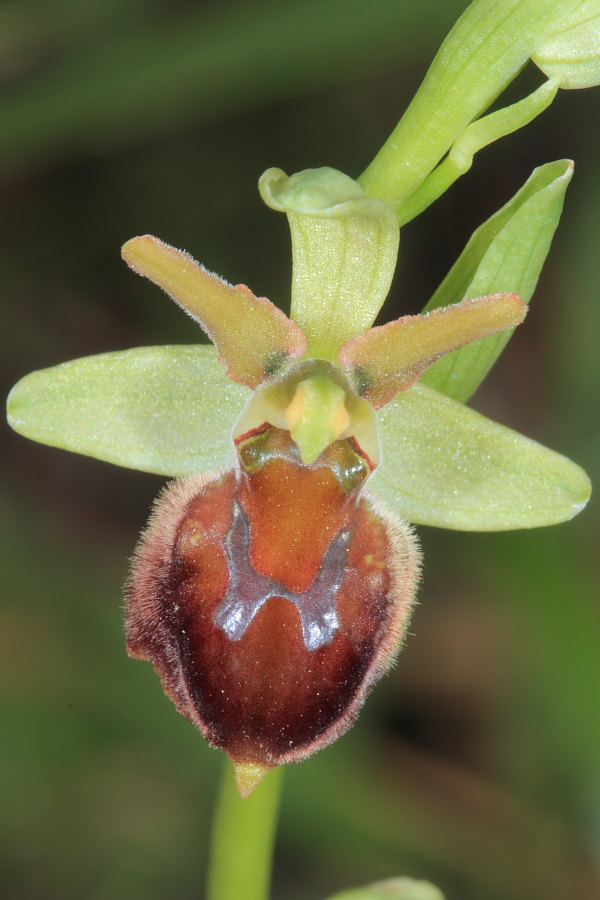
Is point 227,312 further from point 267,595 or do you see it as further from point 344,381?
point 267,595

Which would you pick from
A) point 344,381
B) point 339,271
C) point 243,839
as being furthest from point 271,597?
point 243,839

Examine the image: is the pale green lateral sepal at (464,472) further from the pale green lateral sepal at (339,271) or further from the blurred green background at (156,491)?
the blurred green background at (156,491)

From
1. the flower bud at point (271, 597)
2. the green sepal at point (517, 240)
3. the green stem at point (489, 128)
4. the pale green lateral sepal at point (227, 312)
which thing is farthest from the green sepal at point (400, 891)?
the green stem at point (489, 128)

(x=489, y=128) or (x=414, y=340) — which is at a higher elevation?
(x=489, y=128)

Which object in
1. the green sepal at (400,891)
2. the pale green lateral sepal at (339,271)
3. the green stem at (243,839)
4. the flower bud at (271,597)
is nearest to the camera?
the flower bud at (271,597)

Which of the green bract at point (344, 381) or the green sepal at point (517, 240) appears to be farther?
the green sepal at point (517, 240)

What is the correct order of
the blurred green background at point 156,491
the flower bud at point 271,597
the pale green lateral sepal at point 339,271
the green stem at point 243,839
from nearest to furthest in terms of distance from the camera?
1. the flower bud at point 271,597
2. the pale green lateral sepal at point 339,271
3. the green stem at point 243,839
4. the blurred green background at point 156,491

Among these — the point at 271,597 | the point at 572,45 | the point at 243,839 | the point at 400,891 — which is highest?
the point at 572,45

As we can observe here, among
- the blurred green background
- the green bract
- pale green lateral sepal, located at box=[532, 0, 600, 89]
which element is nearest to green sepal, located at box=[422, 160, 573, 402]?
the green bract
